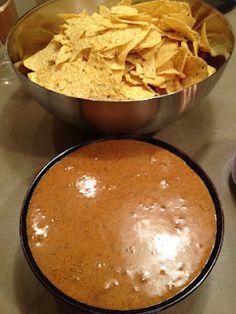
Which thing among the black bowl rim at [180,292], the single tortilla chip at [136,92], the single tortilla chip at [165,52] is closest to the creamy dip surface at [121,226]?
the black bowl rim at [180,292]

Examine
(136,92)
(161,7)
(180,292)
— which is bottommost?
(180,292)

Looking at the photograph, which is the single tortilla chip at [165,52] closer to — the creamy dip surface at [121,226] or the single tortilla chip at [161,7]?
the single tortilla chip at [161,7]

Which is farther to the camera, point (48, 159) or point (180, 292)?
point (48, 159)

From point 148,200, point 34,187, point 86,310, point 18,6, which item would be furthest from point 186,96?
point 18,6

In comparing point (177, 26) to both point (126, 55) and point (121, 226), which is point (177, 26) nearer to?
point (126, 55)

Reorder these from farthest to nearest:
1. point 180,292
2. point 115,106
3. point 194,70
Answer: point 194,70, point 115,106, point 180,292

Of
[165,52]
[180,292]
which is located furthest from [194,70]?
[180,292]

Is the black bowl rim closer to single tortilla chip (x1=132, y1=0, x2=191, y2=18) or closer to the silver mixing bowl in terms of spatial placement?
the silver mixing bowl
